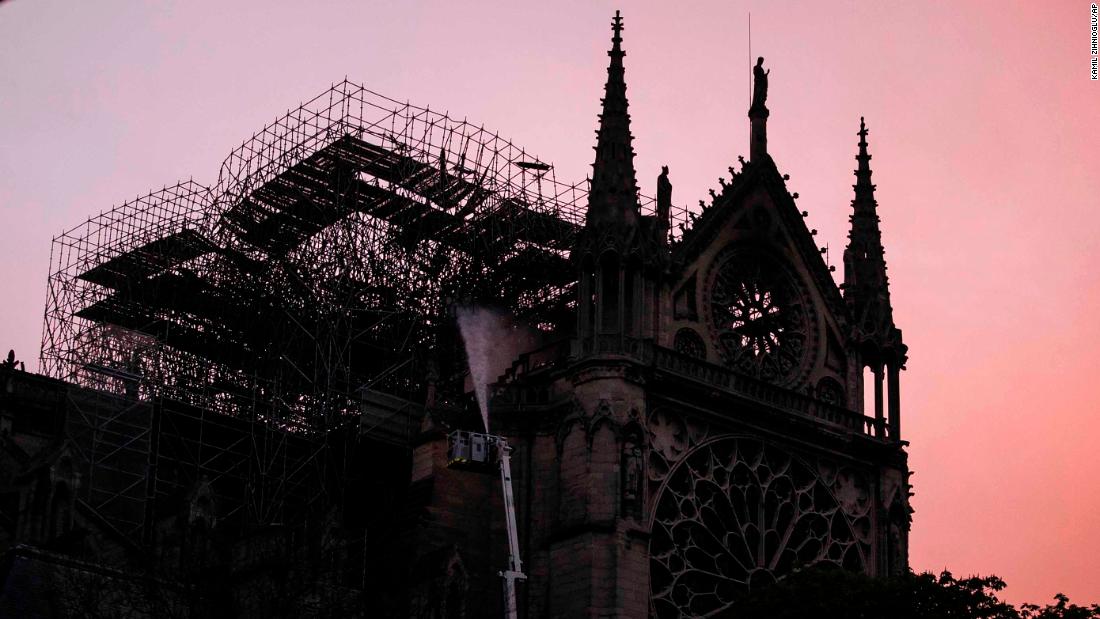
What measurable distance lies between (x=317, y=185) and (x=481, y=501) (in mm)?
12059

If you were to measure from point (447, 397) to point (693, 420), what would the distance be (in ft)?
24.7

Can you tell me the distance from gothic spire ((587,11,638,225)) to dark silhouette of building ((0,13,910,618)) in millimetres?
72

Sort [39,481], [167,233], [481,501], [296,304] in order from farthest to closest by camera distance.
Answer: [167,233], [296,304], [481,501], [39,481]

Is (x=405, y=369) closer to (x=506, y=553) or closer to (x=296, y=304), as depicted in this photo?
(x=296, y=304)

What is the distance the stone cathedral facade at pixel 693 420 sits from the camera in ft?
172

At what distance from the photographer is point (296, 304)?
199ft

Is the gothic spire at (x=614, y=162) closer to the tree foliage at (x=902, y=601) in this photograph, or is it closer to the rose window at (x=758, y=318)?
the rose window at (x=758, y=318)

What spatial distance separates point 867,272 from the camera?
61375 millimetres

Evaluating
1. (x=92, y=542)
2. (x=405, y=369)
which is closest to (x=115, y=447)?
(x=92, y=542)

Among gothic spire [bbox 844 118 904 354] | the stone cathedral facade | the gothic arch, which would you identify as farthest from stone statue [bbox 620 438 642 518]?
gothic spire [bbox 844 118 904 354]

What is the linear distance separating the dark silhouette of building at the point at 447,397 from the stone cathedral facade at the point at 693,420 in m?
0.07

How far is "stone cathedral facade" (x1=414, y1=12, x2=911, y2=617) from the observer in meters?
52.4

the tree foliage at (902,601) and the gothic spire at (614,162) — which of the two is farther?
the gothic spire at (614,162)

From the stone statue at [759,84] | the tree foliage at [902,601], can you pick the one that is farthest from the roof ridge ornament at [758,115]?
the tree foliage at [902,601]
